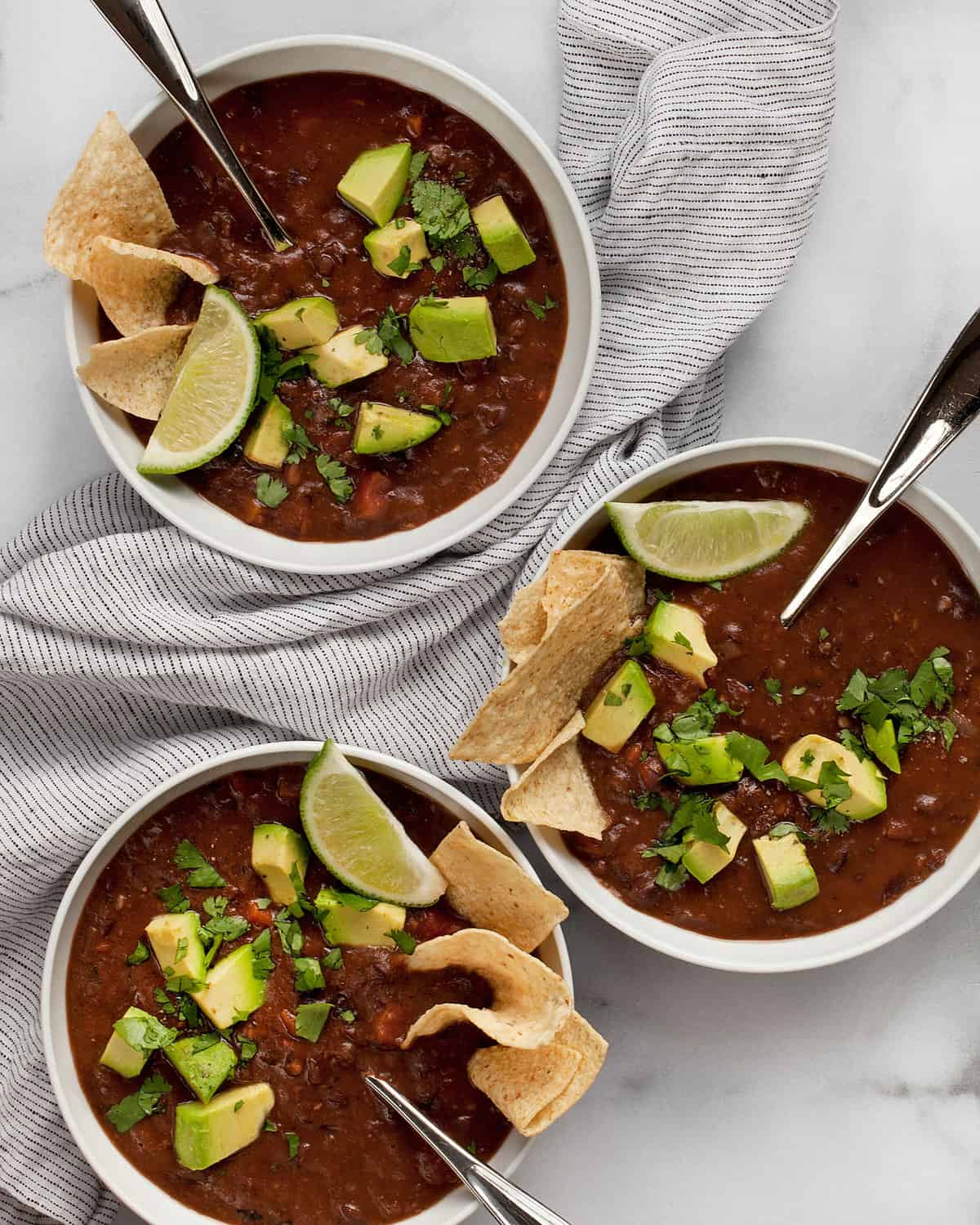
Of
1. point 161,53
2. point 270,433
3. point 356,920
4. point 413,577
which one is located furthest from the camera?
point 413,577

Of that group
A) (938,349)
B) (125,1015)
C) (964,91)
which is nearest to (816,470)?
(938,349)

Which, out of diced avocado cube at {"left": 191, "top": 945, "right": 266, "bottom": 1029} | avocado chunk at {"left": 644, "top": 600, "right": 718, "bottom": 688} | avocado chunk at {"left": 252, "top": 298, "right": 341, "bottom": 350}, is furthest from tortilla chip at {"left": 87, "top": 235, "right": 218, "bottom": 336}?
diced avocado cube at {"left": 191, "top": 945, "right": 266, "bottom": 1029}

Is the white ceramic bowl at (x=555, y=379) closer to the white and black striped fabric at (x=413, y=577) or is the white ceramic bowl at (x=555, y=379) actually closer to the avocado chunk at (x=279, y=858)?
the white and black striped fabric at (x=413, y=577)

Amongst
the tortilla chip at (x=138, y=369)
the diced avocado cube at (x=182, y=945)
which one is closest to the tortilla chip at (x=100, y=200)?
the tortilla chip at (x=138, y=369)

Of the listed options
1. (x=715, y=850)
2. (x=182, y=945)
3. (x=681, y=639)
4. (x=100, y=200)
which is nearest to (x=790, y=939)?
(x=715, y=850)

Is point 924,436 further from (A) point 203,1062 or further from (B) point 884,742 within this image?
(A) point 203,1062

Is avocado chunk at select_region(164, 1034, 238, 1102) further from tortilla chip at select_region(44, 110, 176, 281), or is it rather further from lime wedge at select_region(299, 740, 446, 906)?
tortilla chip at select_region(44, 110, 176, 281)

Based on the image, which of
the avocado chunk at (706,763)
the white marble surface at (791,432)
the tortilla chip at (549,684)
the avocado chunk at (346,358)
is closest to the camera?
the tortilla chip at (549,684)
